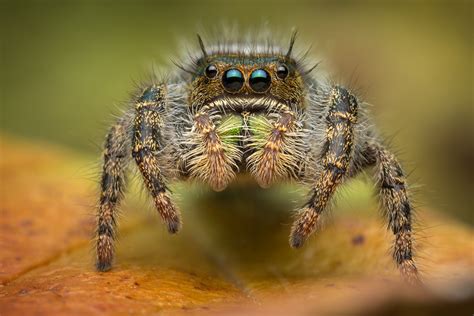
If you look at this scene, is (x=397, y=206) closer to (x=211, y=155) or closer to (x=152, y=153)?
(x=211, y=155)

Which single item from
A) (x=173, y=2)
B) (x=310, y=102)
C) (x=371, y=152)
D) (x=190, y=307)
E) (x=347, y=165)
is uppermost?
(x=173, y=2)

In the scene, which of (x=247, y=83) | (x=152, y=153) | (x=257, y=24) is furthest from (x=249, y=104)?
(x=257, y=24)

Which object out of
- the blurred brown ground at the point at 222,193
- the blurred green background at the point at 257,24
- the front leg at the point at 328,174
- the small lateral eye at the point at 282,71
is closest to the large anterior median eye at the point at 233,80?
the small lateral eye at the point at 282,71

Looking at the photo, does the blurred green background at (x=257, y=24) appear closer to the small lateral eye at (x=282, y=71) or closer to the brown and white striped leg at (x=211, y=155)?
the small lateral eye at (x=282, y=71)

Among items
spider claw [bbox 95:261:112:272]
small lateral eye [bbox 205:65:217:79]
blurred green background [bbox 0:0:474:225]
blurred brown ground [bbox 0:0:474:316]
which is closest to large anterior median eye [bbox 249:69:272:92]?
small lateral eye [bbox 205:65:217:79]

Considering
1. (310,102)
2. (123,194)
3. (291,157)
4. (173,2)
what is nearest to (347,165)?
(291,157)

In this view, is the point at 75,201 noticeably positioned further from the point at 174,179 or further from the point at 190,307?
the point at 190,307

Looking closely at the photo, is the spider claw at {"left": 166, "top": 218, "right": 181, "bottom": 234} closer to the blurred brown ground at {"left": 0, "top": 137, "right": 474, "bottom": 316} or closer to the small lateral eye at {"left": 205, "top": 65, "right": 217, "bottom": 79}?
the blurred brown ground at {"left": 0, "top": 137, "right": 474, "bottom": 316}
